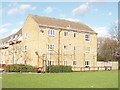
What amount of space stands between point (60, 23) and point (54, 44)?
5.08 meters

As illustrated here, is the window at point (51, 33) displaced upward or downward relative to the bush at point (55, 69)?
upward

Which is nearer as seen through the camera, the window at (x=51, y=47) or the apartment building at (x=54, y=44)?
the apartment building at (x=54, y=44)

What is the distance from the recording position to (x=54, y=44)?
3303cm

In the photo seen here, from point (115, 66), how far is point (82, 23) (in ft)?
37.0

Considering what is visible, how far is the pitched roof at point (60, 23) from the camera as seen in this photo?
3347cm

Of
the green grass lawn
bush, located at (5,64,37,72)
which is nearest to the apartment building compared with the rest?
bush, located at (5,64,37,72)

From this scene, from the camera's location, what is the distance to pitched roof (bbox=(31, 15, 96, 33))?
110 ft

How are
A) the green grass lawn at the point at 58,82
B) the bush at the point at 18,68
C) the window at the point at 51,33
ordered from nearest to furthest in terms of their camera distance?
1. the green grass lawn at the point at 58,82
2. the bush at the point at 18,68
3. the window at the point at 51,33

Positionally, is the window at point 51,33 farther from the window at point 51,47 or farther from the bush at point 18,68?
the bush at point 18,68

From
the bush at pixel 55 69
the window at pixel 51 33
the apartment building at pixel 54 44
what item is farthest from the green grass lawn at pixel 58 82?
the window at pixel 51 33

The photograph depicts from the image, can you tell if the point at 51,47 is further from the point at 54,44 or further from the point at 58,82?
the point at 58,82

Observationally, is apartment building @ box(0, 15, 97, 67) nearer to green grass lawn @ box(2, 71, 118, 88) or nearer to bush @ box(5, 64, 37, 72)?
bush @ box(5, 64, 37, 72)

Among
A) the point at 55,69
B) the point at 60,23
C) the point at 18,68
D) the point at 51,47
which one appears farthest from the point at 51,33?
the point at 18,68

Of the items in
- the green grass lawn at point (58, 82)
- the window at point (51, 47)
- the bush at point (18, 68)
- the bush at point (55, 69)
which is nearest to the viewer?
the green grass lawn at point (58, 82)
